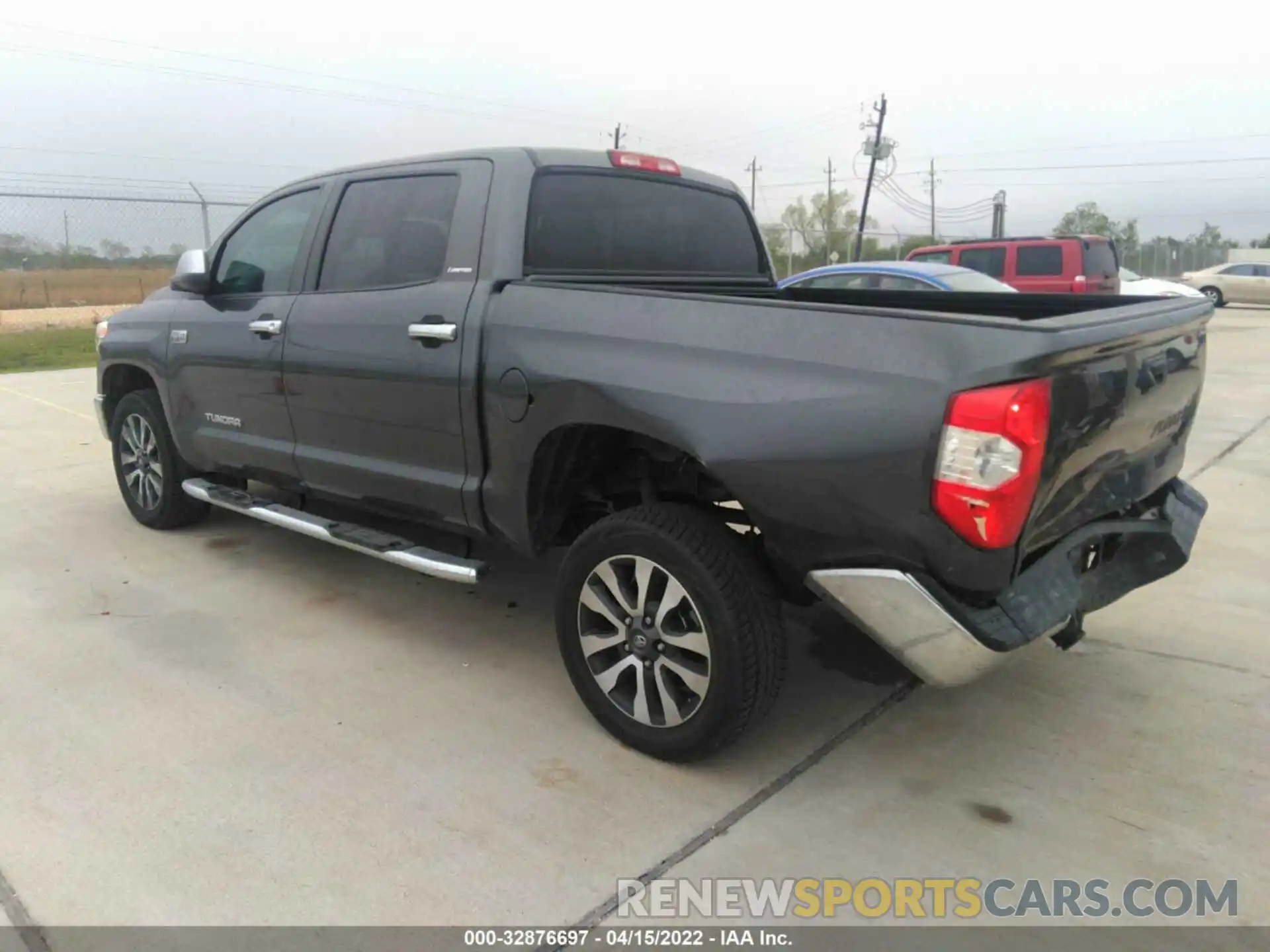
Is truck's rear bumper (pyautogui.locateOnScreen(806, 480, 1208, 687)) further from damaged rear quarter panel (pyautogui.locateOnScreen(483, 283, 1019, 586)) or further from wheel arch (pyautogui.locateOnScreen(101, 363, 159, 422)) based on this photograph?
wheel arch (pyautogui.locateOnScreen(101, 363, 159, 422))

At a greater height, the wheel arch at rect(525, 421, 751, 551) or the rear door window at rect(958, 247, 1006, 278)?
the rear door window at rect(958, 247, 1006, 278)

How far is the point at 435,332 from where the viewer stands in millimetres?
3400

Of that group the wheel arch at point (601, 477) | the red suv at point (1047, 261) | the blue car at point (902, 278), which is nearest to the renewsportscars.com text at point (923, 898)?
the wheel arch at point (601, 477)

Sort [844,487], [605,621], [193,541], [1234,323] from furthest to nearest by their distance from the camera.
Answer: [1234,323], [193,541], [605,621], [844,487]

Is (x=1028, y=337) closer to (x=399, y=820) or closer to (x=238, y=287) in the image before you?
(x=399, y=820)

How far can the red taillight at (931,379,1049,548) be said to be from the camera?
2.23 m

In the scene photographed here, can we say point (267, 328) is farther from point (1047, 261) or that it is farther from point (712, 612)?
point (1047, 261)

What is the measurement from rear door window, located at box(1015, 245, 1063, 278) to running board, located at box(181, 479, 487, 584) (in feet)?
39.4

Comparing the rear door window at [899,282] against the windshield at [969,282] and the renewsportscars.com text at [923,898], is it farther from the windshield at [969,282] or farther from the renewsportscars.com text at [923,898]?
the renewsportscars.com text at [923,898]

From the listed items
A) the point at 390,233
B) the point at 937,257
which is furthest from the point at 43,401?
the point at 937,257

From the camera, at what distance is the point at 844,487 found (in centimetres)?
247

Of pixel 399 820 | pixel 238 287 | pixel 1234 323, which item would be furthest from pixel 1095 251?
pixel 399 820

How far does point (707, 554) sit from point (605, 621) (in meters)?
0.52

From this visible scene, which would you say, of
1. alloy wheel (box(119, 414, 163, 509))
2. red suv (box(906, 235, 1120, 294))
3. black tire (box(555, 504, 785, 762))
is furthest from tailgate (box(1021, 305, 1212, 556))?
red suv (box(906, 235, 1120, 294))
